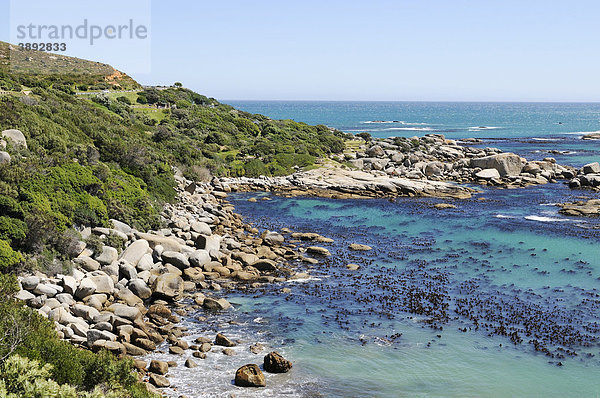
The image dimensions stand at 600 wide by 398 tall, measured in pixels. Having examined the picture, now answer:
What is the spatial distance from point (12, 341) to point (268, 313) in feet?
40.7

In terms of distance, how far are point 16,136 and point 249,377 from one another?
22877mm

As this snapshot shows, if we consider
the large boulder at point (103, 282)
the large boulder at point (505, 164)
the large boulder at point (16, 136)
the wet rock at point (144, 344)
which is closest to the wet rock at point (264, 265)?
the large boulder at point (103, 282)

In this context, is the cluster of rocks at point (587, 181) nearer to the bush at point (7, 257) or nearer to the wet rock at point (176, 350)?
the wet rock at point (176, 350)

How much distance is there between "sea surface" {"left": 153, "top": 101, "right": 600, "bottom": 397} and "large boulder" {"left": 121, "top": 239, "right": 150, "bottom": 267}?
6254 millimetres

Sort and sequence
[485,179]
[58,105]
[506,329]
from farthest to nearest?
[485,179]
[58,105]
[506,329]

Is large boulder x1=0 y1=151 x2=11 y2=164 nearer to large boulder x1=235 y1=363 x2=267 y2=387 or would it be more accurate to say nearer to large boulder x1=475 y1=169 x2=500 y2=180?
large boulder x1=235 y1=363 x2=267 y2=387

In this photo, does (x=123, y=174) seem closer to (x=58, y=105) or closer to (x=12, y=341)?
(x=58, y=105)

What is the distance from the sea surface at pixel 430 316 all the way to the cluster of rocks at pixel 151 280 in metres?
1.50

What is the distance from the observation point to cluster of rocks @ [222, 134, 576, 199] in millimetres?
55812

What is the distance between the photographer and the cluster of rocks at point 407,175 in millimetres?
55812

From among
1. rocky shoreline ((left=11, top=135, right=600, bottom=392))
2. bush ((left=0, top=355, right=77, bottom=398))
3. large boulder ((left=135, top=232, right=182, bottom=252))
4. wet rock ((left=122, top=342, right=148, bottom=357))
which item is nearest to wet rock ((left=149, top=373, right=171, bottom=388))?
rocky shoreline ((left=11, top=135, right=600, bottom=392))

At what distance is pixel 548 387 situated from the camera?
18.0 meters

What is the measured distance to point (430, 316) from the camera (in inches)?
934

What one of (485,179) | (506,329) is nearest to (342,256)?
(506,329)
